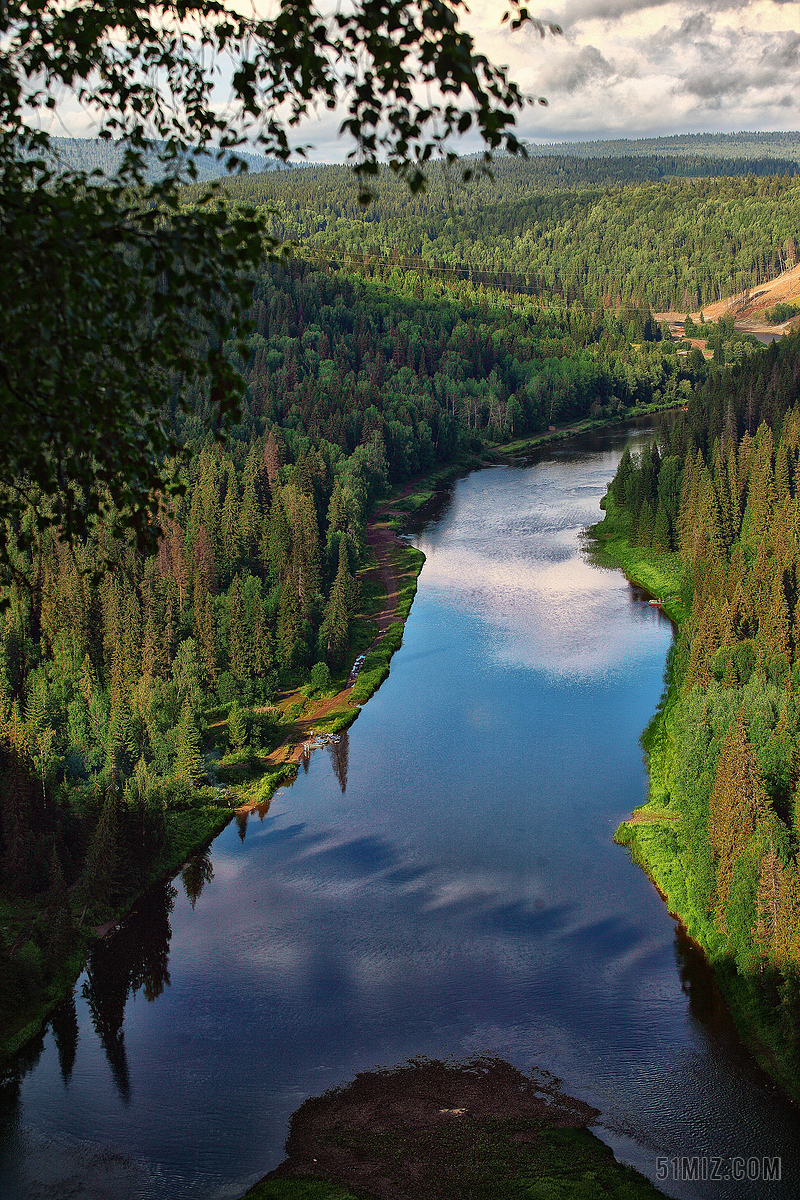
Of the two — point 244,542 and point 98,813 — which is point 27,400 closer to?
point 98,813

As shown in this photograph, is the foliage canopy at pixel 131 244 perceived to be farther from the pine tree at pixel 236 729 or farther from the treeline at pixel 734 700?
the pine tree at pixel 236 729

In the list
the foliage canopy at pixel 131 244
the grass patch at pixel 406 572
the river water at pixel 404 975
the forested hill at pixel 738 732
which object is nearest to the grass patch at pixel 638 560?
the forested hill at pixel 738 732

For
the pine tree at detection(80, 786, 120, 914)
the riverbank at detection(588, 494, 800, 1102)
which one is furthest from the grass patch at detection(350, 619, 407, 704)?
the pine tree at detection(80, 786, 120, 914)

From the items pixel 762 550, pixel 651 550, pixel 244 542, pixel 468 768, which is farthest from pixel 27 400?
pixel 651 550

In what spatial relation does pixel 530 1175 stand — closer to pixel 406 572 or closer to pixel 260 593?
pixel 260 593

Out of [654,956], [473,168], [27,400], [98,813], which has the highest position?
[473,168]

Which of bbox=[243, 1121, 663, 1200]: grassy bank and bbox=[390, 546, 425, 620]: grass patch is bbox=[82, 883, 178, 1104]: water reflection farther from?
bbox=[390, 546, 425, 620]: grass patch
